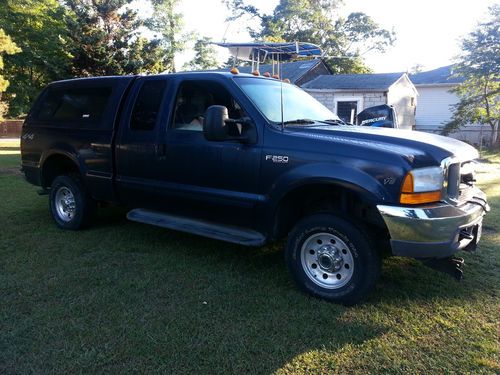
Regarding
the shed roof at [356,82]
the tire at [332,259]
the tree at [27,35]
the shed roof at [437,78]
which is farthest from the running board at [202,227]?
the shed roof at [437,78]

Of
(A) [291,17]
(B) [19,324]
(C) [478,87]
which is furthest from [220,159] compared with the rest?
(A) [291,17]

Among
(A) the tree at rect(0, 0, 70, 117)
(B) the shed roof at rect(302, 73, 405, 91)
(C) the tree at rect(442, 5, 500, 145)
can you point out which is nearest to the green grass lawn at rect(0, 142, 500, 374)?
(B) the shed roof at rect(302, 73, 405, 91)

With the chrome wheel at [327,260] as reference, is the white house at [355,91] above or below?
above

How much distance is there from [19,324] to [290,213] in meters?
2.41

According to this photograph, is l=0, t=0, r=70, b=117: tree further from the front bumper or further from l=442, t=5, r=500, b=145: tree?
the front bumper

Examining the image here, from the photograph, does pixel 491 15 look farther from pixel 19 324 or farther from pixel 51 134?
pixel 19 324

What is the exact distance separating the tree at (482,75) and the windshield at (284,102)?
20.3 metres

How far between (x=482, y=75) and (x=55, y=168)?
860 inches

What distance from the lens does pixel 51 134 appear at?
18.8 feet

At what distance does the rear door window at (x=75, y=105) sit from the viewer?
5289 millimetres

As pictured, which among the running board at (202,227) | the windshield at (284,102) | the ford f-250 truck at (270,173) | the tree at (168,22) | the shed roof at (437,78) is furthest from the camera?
the tree at (168,22)

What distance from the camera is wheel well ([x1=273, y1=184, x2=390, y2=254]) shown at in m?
3.70

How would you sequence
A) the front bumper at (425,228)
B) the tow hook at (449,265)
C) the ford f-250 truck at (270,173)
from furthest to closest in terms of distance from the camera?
the tow hook at (449,265) < the ford f-250 truck at (270,173) < the front bumper at (425,228)

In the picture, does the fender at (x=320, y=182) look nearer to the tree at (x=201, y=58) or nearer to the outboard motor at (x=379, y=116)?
the outboard motor at (x=379, y=116)
